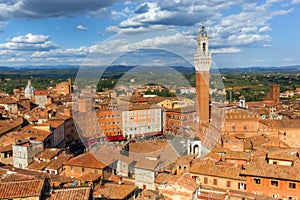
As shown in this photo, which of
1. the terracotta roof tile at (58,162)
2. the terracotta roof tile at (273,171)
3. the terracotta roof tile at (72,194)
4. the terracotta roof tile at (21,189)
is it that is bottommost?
the terracotta roof tile at (58,162)

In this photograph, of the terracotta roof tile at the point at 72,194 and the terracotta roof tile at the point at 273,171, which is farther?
the terracotta roof tile at the point at 273,171

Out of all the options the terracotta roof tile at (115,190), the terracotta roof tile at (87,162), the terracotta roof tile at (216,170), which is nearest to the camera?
the terracotta roof tile at (115,190)

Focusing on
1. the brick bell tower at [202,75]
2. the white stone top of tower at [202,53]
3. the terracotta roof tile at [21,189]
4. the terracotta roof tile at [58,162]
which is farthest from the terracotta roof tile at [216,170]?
the white stone top of tower at [202,53]

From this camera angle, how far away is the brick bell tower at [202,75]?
28.9 metres

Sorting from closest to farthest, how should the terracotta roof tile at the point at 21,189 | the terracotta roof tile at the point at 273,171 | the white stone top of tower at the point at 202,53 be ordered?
the terracotta roof tile at the point at 21,189 < the terracotta roof tile at the point at 273,171 < the white stone top of tower at the point at 202,53

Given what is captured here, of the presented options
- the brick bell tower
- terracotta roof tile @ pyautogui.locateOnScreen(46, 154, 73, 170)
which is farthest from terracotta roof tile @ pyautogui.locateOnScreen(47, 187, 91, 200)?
the brick bell tower

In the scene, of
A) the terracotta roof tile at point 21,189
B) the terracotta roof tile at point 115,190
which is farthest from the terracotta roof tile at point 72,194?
the terracotta roof tile at point 115,190

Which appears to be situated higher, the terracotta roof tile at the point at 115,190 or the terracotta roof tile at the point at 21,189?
the terracotta roof tile at the point at 21,189

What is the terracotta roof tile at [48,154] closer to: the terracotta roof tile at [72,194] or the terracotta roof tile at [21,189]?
the terracotta roof tile at [21,189]

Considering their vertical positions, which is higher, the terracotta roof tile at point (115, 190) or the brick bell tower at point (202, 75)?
the brick bell tower at point (202, 75)

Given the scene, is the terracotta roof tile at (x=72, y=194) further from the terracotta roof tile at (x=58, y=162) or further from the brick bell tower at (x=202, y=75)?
the brick bell tower at (x=202, y=75)

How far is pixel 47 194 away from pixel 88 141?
21.3m

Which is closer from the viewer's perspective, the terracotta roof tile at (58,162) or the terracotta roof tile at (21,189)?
the terracotta roof tile at (21,189)

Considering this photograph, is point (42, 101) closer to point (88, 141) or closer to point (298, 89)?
point (88, 141)
